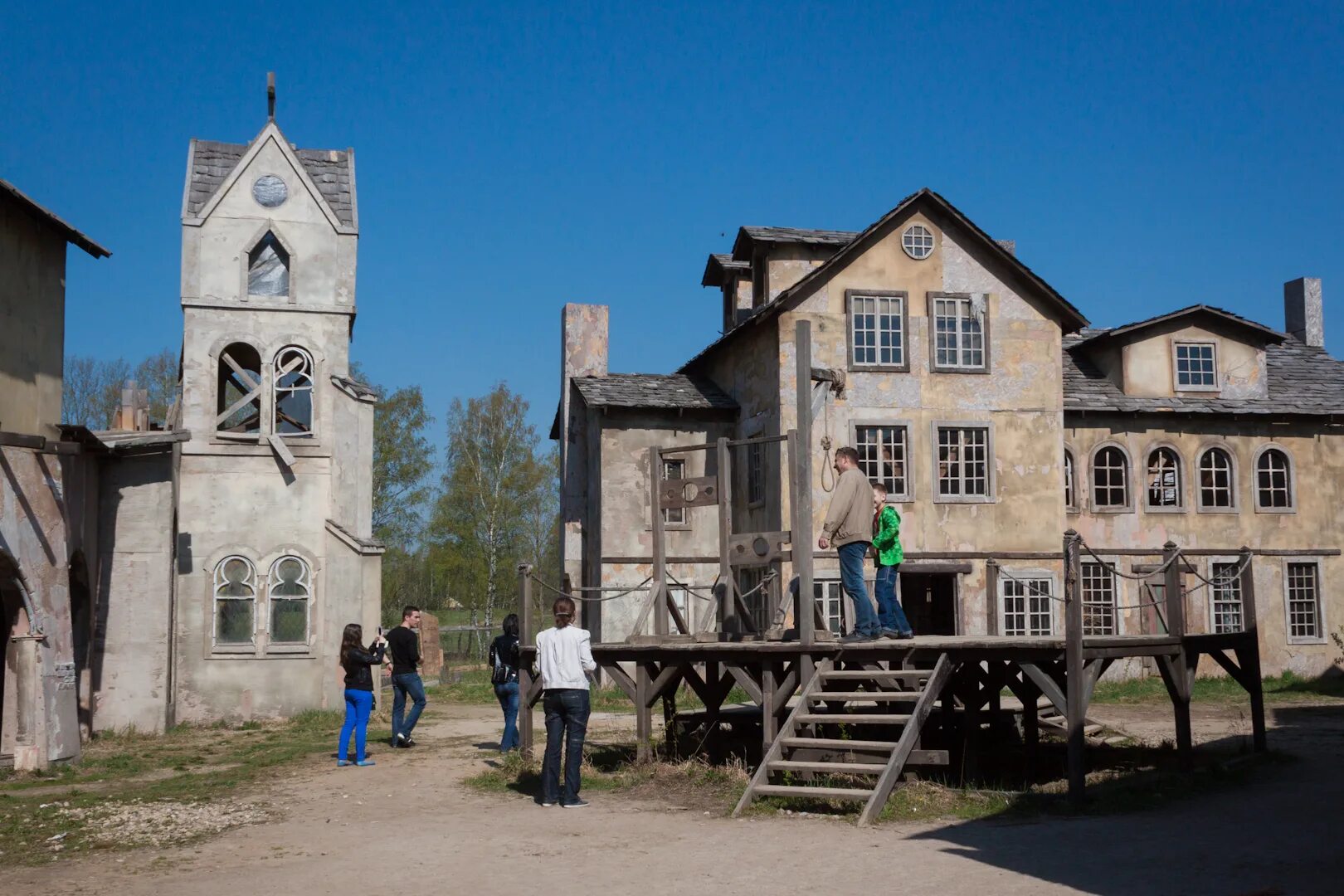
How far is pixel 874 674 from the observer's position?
1277 cm

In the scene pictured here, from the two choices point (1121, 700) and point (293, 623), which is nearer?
point (293, 623)

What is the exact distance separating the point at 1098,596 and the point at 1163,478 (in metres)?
3.24

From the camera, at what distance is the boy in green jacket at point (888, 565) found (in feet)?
45.6

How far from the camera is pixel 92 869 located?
388 inches

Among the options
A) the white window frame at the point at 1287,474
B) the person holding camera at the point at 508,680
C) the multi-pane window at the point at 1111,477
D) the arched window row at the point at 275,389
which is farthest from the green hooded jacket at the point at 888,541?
the white window frame at the point at 1287,474

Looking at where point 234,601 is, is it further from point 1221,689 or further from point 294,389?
point 1221,689

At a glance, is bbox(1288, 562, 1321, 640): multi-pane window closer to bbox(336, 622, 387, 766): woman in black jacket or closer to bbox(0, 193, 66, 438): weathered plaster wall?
bbox(336, 622, 387, 766): woman in black jacket

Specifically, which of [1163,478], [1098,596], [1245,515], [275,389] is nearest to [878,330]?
[1098,596]

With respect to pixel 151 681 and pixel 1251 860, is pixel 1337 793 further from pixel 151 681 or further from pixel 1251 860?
pixel 151 681

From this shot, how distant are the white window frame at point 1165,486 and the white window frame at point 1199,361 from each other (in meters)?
1.47

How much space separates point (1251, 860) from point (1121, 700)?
16.7 metres

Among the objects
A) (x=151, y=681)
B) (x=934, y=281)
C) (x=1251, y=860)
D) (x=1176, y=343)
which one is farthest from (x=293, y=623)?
(x=1176, y=343)

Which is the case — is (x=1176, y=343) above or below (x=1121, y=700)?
above

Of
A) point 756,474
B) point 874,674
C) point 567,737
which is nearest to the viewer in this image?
point 567,737
